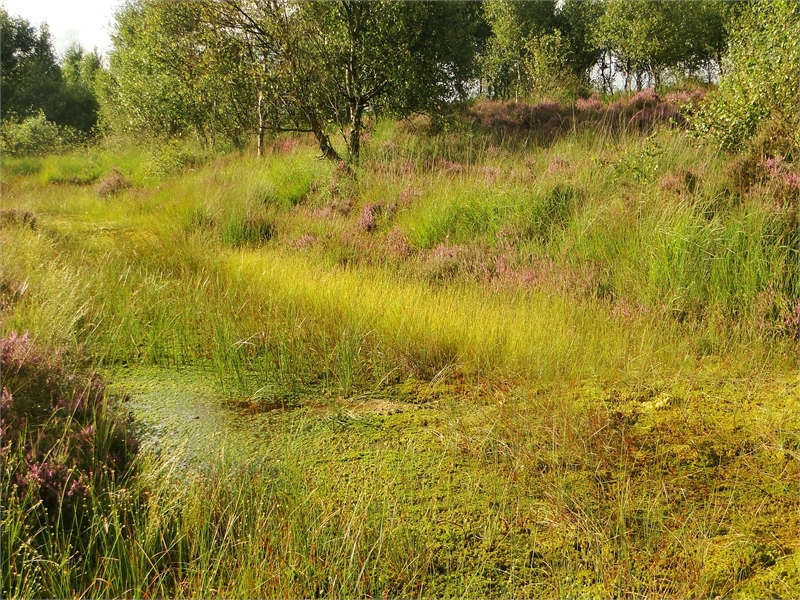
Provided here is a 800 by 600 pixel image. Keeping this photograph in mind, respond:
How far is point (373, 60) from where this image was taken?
393 inches

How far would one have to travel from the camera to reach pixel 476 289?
5.07 m

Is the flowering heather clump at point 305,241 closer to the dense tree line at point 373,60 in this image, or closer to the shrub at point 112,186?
the dense tree line at point 373,60

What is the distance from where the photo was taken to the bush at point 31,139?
2058 cm

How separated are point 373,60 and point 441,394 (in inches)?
322

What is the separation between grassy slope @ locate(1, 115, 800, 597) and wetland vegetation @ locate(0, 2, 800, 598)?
0.06 ft

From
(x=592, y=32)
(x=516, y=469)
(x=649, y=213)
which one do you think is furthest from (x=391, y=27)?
(x=592, y=32)

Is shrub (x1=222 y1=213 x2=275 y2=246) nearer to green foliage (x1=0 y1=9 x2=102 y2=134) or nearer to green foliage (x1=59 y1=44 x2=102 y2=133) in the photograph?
green foliage (x1=0 y1=9 x2=102 y2=134)

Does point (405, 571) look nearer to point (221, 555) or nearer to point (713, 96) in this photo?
point (221, 555)

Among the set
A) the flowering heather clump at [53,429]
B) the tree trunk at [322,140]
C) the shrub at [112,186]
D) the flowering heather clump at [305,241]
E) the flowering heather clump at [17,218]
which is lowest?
the flowering heather clump at [53,429]

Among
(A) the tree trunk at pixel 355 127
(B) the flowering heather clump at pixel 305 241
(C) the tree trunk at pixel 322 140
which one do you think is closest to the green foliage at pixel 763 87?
(B) the flowering heather clump at pixel 305 241

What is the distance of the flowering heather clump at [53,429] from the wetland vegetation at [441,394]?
0.05 feet

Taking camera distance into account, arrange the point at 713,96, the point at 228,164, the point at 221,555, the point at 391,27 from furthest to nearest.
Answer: the point at 228,164, the point at 391,27, the point at 713,96, the point at 221,555

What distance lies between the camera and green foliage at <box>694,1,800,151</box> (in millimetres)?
5402

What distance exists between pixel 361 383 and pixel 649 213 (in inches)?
130
